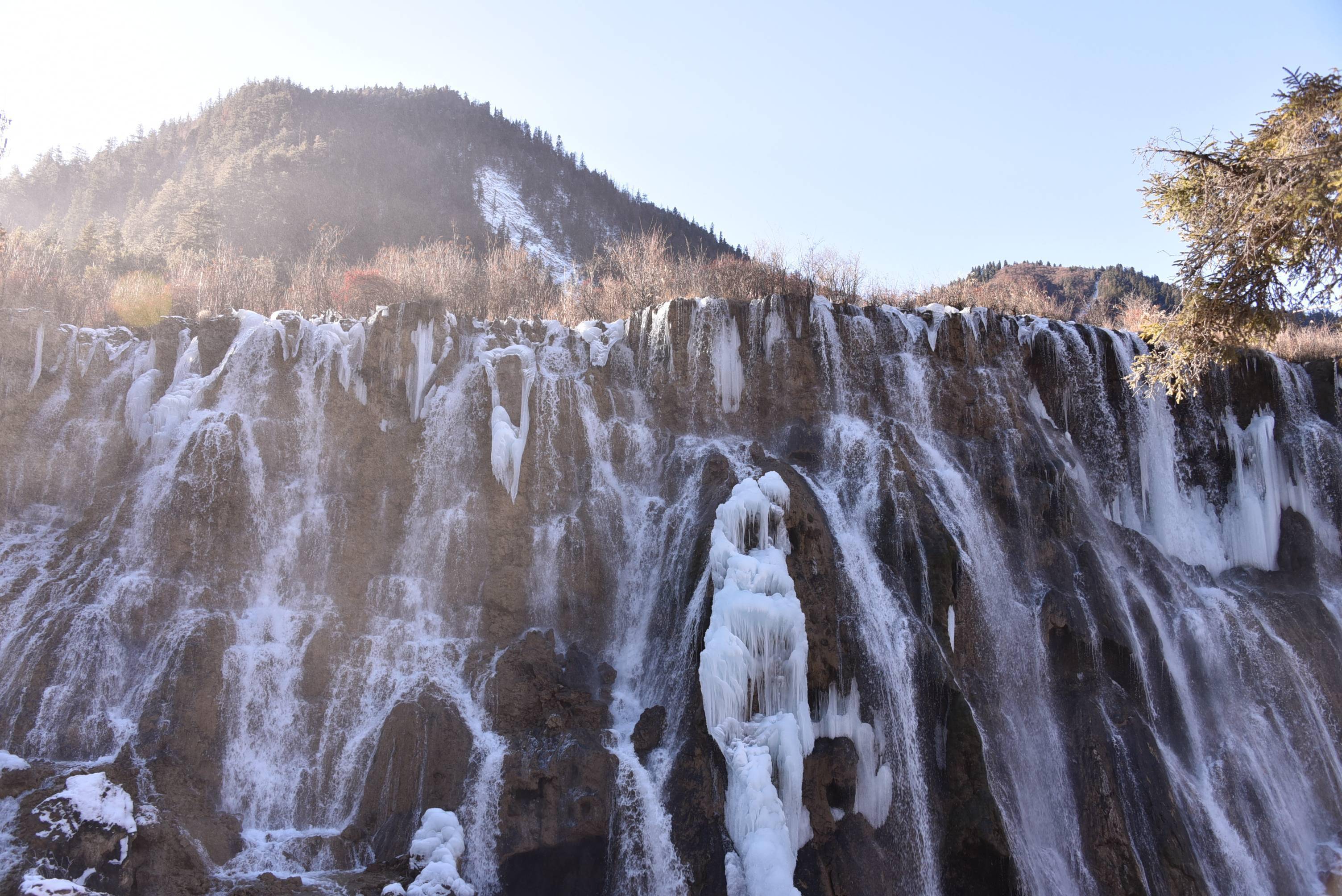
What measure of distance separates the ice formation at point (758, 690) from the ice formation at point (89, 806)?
8.65 metres

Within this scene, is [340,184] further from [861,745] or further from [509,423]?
[861,745]

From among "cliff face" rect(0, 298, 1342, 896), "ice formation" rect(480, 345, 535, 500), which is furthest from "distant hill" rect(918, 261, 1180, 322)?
"ice formation" rect(480, 345, 535, 500)

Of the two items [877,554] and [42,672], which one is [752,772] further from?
[42,672]

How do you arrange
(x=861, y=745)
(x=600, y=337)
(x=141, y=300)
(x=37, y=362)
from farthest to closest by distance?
(x=141, y=300) < (x=600, y=337) < (x=37, y=362) < (x=861, y=745)

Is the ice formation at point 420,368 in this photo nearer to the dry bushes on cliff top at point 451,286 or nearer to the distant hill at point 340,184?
the dry bushes on cliff top at point 451,286

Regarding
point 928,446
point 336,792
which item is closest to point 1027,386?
point 928,446

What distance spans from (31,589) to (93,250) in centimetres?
2597

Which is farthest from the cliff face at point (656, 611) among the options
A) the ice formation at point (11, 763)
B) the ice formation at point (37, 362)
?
the ice formation at point (37, 362)

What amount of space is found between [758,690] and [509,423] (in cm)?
837

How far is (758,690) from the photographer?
13.8 meters

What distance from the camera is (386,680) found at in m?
15.4

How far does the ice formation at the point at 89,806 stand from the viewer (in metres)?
11.0

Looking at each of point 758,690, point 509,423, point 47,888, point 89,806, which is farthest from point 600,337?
point 47,888

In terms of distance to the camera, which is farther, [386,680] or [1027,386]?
[1027,386]
